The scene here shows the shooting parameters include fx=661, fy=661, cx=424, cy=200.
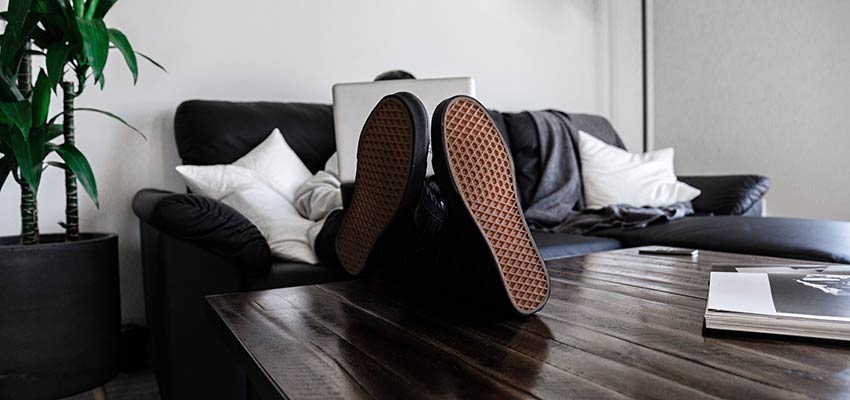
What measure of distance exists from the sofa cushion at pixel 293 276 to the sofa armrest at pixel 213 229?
0.02m

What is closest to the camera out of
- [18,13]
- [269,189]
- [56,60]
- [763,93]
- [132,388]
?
[18,13]

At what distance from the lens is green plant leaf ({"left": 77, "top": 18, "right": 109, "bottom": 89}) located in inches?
57.0

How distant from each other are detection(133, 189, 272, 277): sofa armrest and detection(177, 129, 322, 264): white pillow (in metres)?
0.13

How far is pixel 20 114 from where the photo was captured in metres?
1.38

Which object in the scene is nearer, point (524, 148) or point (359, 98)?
point (359, 98)

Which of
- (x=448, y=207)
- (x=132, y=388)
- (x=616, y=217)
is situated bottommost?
(x=132, y=388)

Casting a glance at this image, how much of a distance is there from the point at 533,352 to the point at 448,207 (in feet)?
0.58

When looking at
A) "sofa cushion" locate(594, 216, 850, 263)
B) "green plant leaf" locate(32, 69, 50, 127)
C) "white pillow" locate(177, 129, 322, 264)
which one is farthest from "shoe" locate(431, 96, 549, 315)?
"green plant leaf" locate(32, 69, 50, 127)

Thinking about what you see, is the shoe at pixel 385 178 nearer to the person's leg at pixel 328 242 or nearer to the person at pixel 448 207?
the person at pixel 448 207

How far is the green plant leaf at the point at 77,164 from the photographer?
1.50 metres

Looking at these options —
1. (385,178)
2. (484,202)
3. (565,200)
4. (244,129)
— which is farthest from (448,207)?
(565,200)

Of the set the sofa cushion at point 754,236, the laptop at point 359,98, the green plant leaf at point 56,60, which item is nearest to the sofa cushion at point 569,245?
the sofa cushion at point 754,236

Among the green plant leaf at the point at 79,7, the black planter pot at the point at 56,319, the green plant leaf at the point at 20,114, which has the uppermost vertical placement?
the green plant leaf at the point at 79,7

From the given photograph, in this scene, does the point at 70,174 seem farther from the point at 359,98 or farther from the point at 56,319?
the point at 359,98
